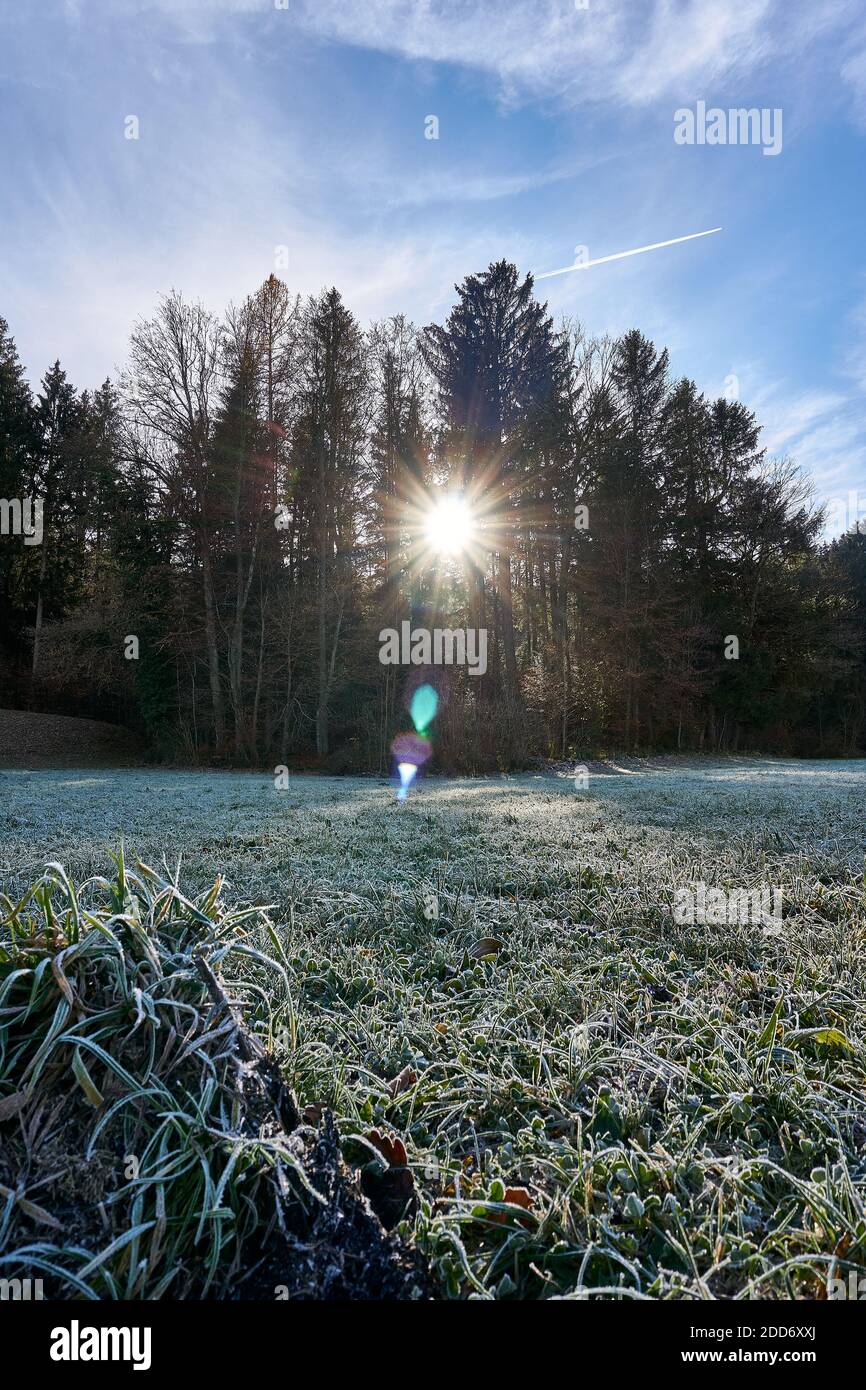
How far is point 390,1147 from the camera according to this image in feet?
3.96

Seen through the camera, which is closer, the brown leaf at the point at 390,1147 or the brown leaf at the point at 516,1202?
the brown leaf at the point at 516,1202

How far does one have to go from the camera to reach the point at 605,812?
5582mm

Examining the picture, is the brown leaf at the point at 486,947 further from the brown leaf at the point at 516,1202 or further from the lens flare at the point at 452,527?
the lens flare at the point at 452,527

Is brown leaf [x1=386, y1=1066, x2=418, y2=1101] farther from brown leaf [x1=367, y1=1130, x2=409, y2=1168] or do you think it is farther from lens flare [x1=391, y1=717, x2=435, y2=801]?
lens flare [x1=391, y1=717, x2=435, y2=801]

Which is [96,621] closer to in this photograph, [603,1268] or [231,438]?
[231,438]

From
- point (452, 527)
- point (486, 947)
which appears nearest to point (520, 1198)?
point (486, 947)

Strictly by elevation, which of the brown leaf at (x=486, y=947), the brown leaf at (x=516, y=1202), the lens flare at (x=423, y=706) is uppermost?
the lens flare at (x=423, y=706)

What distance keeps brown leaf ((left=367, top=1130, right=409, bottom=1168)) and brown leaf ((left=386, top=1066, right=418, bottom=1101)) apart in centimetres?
14

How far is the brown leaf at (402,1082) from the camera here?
1.40m
